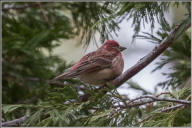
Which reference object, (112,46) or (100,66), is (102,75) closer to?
(100,66)

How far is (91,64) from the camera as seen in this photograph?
2.77 m

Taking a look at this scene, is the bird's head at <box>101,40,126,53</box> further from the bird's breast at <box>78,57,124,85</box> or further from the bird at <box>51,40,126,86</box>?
the bird's breast at <box>78,57,124,85</box>

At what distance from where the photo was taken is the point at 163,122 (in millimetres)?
1958

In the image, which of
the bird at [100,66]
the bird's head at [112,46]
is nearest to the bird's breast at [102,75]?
the bird at [100,66]

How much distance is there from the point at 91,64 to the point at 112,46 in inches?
12.1

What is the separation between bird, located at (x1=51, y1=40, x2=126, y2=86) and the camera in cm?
264

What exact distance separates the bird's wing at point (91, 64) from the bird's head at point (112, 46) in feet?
0.18

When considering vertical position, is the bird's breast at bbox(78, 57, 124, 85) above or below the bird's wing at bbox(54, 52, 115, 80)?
below

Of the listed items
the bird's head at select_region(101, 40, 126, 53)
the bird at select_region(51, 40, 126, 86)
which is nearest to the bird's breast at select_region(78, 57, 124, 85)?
the bird at select_region(51, 40, 126, 86)

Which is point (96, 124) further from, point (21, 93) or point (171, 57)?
point (21, 93)

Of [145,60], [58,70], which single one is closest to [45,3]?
[58,70]

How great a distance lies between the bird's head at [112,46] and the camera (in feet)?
9.55

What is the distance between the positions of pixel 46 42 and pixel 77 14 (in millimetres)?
505

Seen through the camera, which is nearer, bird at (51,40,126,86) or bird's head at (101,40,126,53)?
bird at (51,40,126,86)
